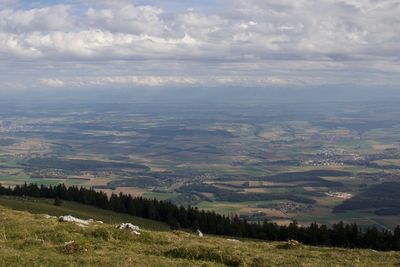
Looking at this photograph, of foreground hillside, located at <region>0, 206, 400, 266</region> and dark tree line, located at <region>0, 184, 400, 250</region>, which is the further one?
dark tree line, located at <region>0, 184, 400, 250</region>

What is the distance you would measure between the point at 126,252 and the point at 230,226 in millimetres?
66215

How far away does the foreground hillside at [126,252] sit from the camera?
75.3 ft

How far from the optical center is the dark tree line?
71688 millimetres

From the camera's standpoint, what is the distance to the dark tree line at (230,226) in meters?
71.7

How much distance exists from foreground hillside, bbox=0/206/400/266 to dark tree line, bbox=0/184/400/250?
42.0 meters

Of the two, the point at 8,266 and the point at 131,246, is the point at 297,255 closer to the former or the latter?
the point at 131,246

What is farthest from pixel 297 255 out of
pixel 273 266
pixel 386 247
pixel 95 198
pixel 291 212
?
pixel 291 212

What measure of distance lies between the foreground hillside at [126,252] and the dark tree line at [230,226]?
41990mm

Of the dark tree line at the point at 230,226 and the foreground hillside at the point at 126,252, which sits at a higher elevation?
the foreground hillside at the point at 126,252

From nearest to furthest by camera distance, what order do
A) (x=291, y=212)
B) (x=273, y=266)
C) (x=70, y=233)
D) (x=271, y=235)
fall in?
(x=273, y=266) → (x=70, y=233) → (x=271, y=235) → (x=291, y=212)

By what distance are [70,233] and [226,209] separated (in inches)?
6644

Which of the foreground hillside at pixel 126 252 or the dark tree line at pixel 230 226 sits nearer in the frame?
the foreground hillside at pixel 126 252

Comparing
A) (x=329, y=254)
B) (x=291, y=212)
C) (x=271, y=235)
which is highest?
(x=329, y=254)

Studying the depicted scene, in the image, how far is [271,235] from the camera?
81500 millimetres
